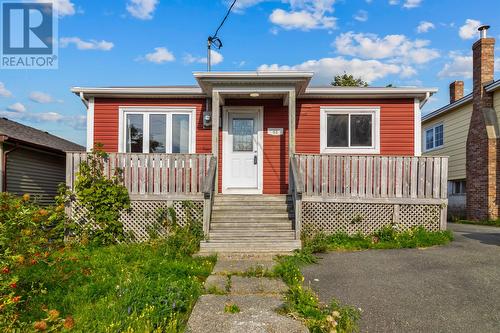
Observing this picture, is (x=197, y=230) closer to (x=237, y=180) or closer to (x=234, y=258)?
(x=234, y=258)

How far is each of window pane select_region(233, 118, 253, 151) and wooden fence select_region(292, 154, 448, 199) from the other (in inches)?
83.6

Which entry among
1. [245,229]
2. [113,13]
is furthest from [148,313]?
[113,13]

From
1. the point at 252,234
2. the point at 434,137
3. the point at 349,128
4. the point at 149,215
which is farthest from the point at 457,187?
the point at 149,215

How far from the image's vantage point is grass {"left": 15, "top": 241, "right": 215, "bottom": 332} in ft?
10.8

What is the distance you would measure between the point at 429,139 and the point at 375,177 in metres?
13.5

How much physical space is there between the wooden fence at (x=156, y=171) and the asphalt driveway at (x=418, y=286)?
3.41 metres

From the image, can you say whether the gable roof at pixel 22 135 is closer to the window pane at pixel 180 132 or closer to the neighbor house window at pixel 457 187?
the window pane at pixel 180 132

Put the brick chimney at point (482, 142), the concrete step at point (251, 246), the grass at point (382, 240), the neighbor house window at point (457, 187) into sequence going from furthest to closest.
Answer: the neighbor house window at point (457, 187) → the brick chimney at point (482, 142) → the grass at point (382, 240) → the concrete step at point (251, 246)

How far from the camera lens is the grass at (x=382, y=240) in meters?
6.91

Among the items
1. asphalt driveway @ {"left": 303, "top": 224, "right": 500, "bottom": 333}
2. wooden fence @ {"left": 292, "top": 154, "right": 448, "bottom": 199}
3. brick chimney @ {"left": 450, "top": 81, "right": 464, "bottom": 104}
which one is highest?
brick chimney @ {"left": 450, "top": 81, "right": 464, "bottom": 104}

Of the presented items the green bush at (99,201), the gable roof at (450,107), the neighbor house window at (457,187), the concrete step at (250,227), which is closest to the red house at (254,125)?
the green bush at (99,201)

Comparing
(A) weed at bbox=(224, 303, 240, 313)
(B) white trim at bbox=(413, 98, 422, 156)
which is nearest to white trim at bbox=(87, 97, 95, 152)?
(A) weed at bbox=(224, 303, 240, 313)

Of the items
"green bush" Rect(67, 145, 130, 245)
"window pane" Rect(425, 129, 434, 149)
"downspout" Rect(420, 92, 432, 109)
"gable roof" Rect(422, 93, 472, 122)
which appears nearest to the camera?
"green bush" Rect(67, 145, 130, 245)

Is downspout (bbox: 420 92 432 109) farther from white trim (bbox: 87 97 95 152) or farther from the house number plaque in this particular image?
white trim (bbox: 87 97 95 152)
